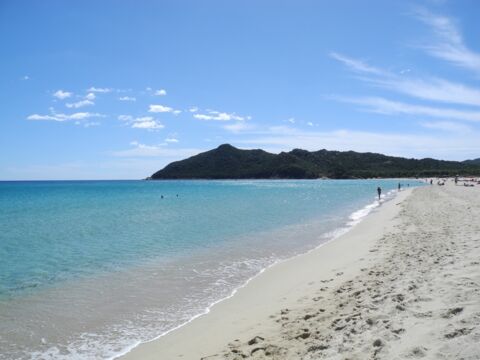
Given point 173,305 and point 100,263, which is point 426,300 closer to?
point 173,305

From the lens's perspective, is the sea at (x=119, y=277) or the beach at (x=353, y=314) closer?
the beach at (x=353, y=314)

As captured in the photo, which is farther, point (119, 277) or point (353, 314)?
point (119, 277)

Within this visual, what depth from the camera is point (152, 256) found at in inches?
695

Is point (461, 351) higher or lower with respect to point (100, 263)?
higher

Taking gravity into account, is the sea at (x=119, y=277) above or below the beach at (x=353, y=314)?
below

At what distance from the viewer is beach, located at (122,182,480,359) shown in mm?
5484

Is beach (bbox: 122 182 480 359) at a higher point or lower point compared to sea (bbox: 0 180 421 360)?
higher

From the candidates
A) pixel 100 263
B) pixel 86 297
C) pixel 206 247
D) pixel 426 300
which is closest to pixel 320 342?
pixel 426 300

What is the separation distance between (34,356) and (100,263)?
881 centimetres

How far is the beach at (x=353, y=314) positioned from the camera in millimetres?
5484

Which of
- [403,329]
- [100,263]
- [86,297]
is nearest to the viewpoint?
[403,329]

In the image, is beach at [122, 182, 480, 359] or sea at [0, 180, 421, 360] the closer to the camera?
Answer: beach at [122, 182, 480, 359]

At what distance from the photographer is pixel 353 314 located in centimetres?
734

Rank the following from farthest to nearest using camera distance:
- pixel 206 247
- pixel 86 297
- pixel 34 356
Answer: pixel 206 247 < pixel 86 297 < pixel 34 356
